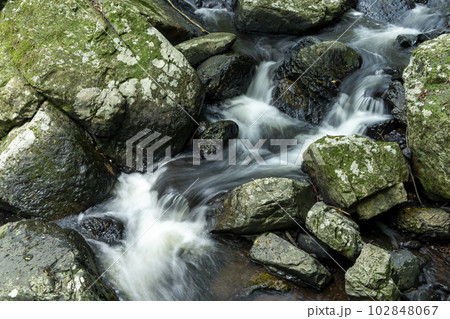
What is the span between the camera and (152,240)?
4562mm

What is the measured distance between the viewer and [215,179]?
529 centimetres

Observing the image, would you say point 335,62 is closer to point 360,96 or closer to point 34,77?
point 360,96

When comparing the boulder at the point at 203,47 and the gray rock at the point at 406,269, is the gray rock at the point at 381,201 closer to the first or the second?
the gray rock at the point at 406,269

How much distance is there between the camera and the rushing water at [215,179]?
4121 millimetres

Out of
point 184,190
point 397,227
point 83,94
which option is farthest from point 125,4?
point 397,227

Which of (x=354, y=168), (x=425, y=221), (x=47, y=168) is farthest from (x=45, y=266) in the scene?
(x=425, y=221)

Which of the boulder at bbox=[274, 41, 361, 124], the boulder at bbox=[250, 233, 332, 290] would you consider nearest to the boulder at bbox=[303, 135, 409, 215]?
the boulder at bbox=[250, 233, 332, 290]

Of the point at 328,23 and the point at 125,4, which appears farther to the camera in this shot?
the point at 328,23

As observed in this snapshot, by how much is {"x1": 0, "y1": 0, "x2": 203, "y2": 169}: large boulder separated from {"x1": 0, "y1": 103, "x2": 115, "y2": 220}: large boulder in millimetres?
308

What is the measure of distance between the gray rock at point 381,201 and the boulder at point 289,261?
95cm

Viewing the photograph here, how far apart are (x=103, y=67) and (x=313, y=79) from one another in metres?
3.66

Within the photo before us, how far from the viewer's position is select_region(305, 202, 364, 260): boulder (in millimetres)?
3939

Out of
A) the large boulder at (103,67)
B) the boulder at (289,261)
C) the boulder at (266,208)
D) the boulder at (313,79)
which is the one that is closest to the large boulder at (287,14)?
the boulder at (313,79)

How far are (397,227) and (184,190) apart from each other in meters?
2.93
